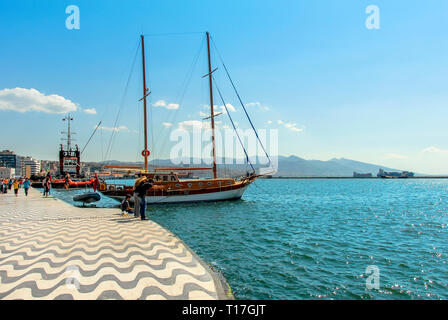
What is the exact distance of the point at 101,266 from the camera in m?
6.54

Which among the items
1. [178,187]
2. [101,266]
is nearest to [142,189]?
[101,266]

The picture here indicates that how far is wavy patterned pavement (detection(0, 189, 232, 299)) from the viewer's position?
513 centimetres

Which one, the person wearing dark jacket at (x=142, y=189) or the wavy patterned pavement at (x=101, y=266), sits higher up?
the person wearing dark jacket at (x=142, y=189)

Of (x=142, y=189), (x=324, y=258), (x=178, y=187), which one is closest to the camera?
(x=324, y=258)

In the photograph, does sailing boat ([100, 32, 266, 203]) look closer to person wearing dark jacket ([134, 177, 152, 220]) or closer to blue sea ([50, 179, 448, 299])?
blue sea ([50, 179, 448, 299])

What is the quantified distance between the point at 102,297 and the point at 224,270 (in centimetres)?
464

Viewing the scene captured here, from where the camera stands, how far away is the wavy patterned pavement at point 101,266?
513 cm

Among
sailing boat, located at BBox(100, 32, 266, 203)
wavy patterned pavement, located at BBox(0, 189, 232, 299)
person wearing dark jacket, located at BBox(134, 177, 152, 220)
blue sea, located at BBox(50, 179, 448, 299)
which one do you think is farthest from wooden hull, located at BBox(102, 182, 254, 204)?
wavy patterned pavement, located at BBox(0, 189, 232, 299)

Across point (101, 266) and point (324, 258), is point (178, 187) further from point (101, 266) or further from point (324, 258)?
point (101, 266)

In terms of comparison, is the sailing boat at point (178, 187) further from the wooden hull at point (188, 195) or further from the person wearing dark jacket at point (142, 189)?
the person wearing dark jacket at point (142, 189)

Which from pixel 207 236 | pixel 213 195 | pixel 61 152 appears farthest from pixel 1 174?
pixel 207 236

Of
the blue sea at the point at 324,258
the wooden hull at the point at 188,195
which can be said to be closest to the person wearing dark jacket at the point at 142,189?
the blue sea at the point at 324,258
